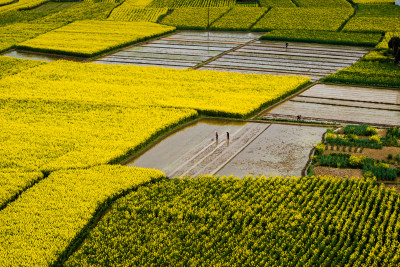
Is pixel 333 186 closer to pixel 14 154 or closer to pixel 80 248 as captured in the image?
pixel 80 248

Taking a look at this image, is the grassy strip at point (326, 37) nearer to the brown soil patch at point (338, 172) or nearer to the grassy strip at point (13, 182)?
the brown soil patch at point (338, 172)

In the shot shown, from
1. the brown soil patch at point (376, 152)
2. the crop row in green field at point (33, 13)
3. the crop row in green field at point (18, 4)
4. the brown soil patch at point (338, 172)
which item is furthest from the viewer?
the crop row in green field at point (18, 4)

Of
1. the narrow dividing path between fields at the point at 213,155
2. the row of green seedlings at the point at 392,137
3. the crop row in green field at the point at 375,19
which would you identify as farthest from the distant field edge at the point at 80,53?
the row of green seedlings at the point at 392,137

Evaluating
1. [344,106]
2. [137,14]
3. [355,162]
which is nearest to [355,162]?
[355,162]

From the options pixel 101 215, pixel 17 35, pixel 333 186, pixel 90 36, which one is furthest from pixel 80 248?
pixel 17 35

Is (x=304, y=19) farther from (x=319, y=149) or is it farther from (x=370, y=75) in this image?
(x=319, y=149)

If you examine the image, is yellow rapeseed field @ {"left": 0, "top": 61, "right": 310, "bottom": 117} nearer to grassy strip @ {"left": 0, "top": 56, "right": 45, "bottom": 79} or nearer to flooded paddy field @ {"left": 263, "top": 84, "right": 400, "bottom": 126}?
grassy strip @ {"left": 0, "top": 56, "right": 45, "bottom": 79}
